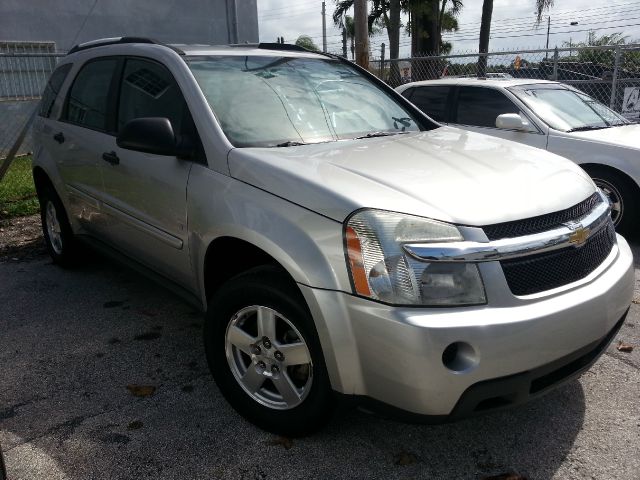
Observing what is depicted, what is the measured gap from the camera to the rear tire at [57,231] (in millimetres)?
4734

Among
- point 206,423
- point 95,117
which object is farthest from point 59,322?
point 206,423

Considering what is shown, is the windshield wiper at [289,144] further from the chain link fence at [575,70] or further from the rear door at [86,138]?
the chain link fence at [575,70]

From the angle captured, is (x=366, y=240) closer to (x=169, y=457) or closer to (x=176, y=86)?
(x=169, y=457)

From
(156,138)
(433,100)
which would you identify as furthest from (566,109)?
(156,138)

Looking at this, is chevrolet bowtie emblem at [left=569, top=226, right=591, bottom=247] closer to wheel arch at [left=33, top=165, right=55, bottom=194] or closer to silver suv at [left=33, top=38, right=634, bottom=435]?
silver suv at [left=33, top=38, right=634, bottom=435]

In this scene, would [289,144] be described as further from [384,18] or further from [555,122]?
[384,18]

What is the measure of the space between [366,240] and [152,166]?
5.25ft

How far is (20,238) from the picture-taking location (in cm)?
615

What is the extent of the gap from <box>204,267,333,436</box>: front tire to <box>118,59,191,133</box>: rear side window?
1044mm

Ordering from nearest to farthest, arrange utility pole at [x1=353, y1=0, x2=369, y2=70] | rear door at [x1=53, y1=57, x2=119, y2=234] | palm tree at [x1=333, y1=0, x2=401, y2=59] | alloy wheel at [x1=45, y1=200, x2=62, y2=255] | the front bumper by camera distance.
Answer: the front bumper, rear door at [x1=53, y1=57, x2=119, y2=234], alloy wheel at [x1=45, y1=200, x2=62, y2=255], utility pole at [x1=353, y1=0, x2=369, y2=70], palm tree at [x1=333, y1=0, x2=401, y2=59]

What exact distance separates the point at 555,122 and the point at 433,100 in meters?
1.67

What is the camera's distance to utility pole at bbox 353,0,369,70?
872cm

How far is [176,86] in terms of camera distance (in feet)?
10.5

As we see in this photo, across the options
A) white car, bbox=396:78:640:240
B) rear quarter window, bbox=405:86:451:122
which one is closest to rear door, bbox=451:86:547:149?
white car, bbox=396:78:640:240
